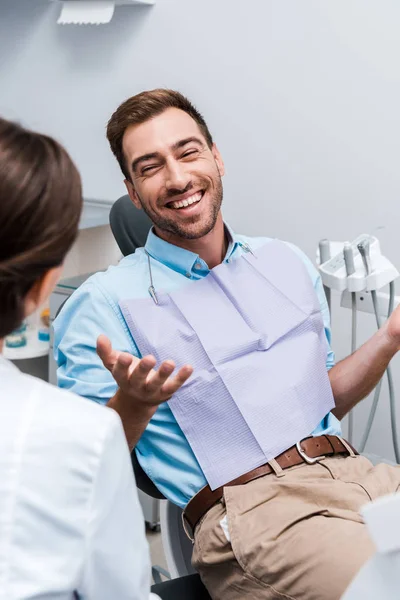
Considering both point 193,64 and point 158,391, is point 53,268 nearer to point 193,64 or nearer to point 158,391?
point 158,391

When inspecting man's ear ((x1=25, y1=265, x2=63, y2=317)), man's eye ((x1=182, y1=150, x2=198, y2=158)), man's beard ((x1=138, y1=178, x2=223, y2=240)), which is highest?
man's eye ((x1=182, y1=150, x2=198, y2=158))

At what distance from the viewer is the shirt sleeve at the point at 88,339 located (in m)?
1.31

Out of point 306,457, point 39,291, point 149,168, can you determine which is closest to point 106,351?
point 39,291

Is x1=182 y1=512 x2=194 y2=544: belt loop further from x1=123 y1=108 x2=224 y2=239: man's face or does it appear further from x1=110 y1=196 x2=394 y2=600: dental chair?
x1=123 y1=108 x2=224 y2=239: man's face

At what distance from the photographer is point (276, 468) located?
1.29 meters

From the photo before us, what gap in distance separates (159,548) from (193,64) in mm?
1584

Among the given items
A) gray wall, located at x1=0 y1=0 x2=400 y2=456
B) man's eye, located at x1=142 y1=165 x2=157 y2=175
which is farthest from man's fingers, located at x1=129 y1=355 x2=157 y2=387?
gray wall, located at x1=0 y1=0 x2=400 y2=456

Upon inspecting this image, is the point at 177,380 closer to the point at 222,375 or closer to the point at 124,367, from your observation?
the point at 124,367

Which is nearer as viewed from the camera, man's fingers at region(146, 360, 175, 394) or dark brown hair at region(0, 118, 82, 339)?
dark brown hair at region(0, 118, 82, 339)

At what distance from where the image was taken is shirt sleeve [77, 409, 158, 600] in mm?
728

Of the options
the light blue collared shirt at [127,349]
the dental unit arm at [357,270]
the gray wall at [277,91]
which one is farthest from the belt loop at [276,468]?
the gray wall at [277,91]

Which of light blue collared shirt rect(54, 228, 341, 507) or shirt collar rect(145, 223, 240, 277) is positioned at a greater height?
shirt collar rect(145, 223, 240, 277)

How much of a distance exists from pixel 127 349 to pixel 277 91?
→ 125cm

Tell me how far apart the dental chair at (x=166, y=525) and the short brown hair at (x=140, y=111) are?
16cm
